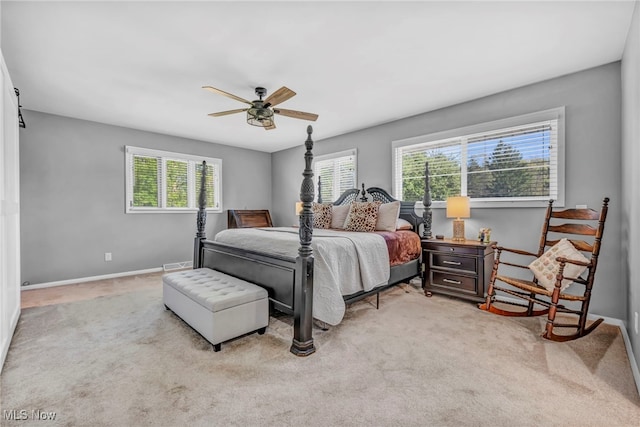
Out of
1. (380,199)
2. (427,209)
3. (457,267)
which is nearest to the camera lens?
(457,267)

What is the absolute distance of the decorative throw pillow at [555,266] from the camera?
8.75ft

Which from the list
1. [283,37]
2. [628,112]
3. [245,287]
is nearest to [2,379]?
[245,287]

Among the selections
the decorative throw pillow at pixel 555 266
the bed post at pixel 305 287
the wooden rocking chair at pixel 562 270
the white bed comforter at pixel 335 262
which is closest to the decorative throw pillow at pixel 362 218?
the white bed comforter at pixel 335 262

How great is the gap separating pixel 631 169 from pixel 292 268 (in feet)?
9.37

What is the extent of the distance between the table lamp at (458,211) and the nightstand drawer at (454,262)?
30 centimetres

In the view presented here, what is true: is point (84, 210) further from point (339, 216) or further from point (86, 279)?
point (339, 216)

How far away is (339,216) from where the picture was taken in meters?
4.43

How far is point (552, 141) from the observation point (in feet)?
10.7

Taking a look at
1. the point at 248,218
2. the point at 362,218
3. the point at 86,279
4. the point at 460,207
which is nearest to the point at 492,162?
the point at 460,207

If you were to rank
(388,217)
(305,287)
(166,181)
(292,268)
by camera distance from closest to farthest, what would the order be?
(305,287), (292,268), (388,217), (166,181)

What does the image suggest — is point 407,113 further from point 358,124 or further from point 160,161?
point 160,161

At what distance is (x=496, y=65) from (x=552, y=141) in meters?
1.13

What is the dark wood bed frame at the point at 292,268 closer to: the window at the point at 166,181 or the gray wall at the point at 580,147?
the gray wall at the point at 580,147

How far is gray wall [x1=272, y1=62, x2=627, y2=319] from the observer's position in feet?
9.38
